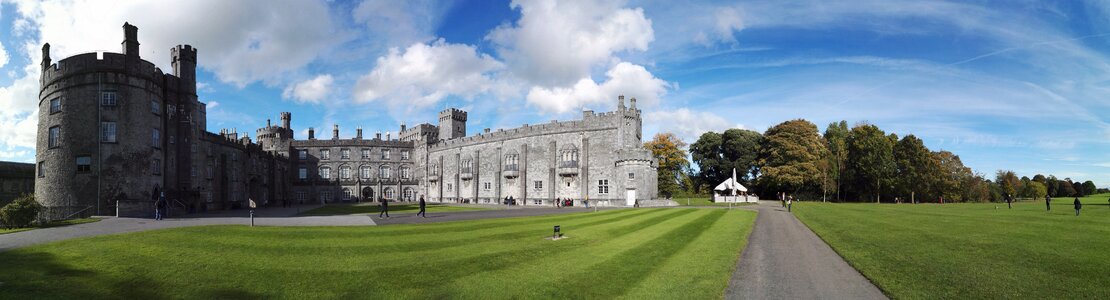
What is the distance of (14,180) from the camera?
40750mm

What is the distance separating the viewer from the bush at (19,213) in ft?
67.4

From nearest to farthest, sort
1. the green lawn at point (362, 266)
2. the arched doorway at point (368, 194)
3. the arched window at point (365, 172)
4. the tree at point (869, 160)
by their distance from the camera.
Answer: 1. the green lawn at point (362, 266)
2. the tree at point (869, 160)
3. the arched doorway at point (368, 194)
4. the arched window at point (365, 172)

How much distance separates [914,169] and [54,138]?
8398 centimetres

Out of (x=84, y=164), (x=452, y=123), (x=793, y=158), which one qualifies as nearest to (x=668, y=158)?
(x=793, y=158)

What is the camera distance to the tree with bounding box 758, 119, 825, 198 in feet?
208

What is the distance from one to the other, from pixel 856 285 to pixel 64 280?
17886mm

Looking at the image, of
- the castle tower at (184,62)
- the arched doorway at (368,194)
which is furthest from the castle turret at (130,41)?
the arched doorway at (368,194)

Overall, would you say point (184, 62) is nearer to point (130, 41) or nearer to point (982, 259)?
point (130, 41)

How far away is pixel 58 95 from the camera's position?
31.5m

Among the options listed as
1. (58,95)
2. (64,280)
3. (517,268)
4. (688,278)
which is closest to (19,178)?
(58,95)

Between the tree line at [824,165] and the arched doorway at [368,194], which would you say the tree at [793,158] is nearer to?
the tree line at [824,165]

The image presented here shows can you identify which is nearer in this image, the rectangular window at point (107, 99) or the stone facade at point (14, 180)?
the rectangular window at point (107, 99)

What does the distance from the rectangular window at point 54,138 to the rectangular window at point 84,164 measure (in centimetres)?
205

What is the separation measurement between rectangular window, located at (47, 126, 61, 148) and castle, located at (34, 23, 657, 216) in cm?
12
